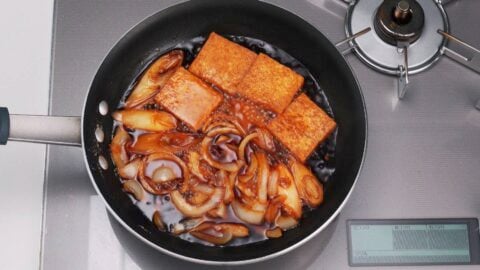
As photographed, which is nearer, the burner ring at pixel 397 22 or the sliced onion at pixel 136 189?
the sliced onion at pixel 136 189

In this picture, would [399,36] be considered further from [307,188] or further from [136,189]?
[136,189]

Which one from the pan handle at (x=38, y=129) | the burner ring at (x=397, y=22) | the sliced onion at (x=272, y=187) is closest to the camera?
the pan handle at (x=38, y=129)

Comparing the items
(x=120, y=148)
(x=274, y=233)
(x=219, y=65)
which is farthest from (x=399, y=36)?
(x=120, y=148)

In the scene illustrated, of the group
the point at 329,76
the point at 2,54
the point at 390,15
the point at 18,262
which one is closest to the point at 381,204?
the point at 329,76

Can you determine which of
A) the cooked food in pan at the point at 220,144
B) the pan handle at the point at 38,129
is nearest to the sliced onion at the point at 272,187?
the cooked food in pan at the point at 220,144

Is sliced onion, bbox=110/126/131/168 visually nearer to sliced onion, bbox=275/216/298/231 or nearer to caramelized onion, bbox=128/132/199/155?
caramelized onion, bbox=128/132/199/155

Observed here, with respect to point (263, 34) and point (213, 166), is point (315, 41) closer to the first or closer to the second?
point (263, 34)

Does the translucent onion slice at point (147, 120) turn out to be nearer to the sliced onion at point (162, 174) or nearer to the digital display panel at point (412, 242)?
the sliced onion at point (162, 174)
